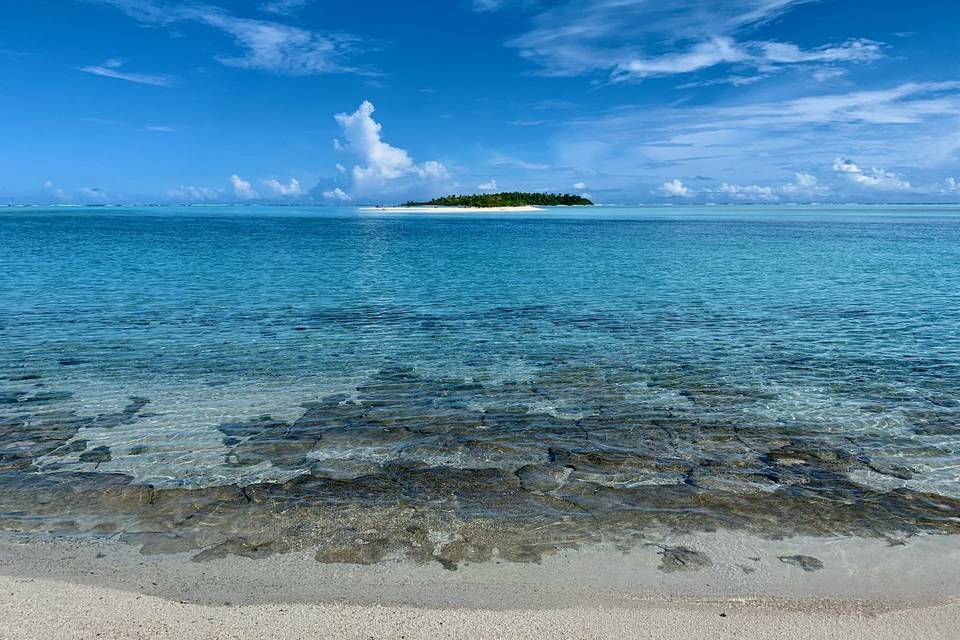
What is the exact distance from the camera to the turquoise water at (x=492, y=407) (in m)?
9.60

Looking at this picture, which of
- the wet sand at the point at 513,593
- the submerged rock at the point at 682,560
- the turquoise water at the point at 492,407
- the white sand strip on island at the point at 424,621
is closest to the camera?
the white sand strip on island at the point at 424,621

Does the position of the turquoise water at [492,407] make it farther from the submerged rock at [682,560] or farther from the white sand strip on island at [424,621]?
the white sand strip on island at [424,621]

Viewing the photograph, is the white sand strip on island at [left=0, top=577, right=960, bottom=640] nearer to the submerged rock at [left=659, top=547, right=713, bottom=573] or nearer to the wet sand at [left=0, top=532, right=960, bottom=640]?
the wet sand at [left=0, top=532, right=960, bottom=640]

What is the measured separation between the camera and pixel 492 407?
14062 millimetres

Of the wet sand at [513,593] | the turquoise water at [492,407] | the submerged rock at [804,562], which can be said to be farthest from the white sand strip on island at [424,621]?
the turquoise water at [492,407]

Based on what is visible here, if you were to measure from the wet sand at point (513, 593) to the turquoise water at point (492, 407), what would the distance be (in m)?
0.72

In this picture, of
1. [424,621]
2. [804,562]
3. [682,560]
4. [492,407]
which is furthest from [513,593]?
[492,407]

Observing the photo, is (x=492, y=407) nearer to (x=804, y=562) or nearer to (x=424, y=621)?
(x=804, y=562)

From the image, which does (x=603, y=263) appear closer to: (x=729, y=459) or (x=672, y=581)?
(x=729, y=459)

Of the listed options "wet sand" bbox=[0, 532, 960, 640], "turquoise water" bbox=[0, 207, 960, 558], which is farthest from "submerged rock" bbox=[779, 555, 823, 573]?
"turquoise water" bbox=[0, 207, 960, 558]

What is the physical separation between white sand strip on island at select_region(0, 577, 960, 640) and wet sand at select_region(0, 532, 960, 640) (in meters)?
0.02

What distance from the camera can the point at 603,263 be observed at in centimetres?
4994

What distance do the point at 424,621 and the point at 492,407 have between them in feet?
25.0

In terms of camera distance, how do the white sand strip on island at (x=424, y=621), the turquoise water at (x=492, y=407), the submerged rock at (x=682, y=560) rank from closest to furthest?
the white sand strip on island at (x=424, y=621)
the submerged rock at (x=682, y=560)
the turquoise water at (x=492, y=407)
